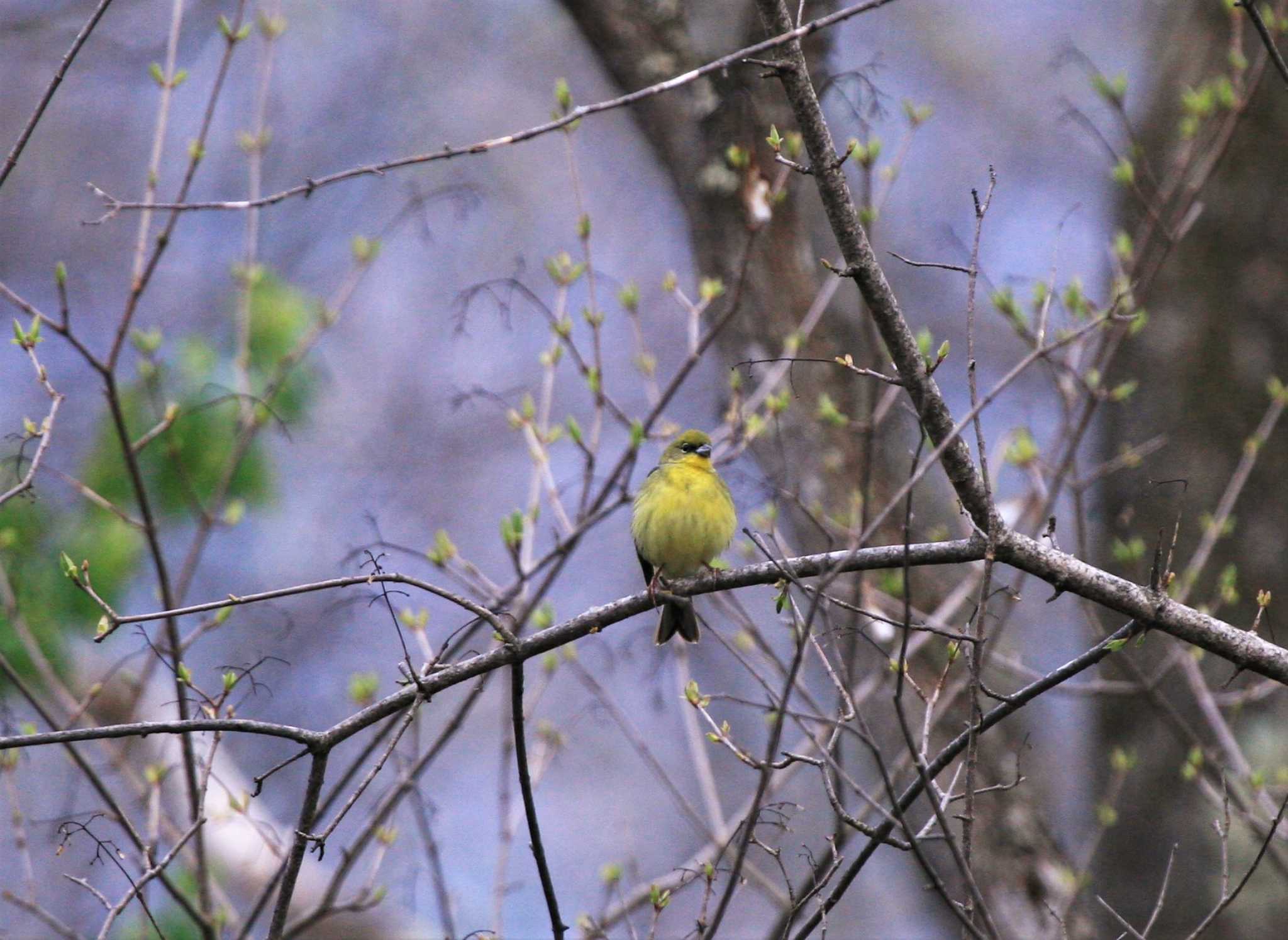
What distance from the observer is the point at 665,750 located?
13.3 metres

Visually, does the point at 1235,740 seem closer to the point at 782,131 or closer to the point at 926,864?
the point at 782,131

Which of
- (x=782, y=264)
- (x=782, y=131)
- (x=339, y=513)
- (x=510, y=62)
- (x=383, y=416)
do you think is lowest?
(x=782, y=264)

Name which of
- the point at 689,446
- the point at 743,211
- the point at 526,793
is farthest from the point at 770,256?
the point at 526,793

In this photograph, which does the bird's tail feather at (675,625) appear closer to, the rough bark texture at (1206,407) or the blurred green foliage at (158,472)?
the blurred green foliage at (158,472)

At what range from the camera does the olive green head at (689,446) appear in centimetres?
522

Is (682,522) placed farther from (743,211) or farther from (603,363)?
(603,363)

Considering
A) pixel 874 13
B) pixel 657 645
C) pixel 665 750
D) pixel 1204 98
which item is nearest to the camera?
pixel 657 645

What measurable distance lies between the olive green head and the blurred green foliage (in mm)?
1565

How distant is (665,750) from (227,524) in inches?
361

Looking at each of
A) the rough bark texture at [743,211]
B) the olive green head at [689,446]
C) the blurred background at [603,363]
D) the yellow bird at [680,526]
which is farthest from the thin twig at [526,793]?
the rough bark texture at [743,211]

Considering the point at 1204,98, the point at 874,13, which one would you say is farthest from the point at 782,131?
the point at 874,13

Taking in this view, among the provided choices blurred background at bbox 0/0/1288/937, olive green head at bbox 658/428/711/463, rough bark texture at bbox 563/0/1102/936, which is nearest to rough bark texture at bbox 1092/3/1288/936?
blurred background at bbox 0/0/1288/937

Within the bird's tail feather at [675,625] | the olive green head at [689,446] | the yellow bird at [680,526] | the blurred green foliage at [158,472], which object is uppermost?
the blurred green foliage at [158,472]

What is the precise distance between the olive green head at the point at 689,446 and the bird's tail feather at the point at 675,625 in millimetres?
775
